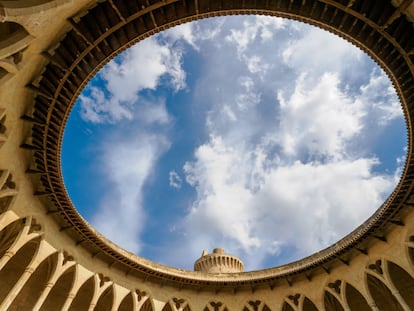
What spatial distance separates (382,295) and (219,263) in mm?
15721

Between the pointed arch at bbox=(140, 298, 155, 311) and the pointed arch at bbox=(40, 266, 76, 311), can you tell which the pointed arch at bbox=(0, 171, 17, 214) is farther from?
the pointed arch at bbox=(140, 298, 155, 311)

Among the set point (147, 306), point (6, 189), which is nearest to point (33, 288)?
point (147, 306)

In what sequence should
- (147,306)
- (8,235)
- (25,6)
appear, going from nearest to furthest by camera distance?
(25,6) → (8,235) → (147,306)

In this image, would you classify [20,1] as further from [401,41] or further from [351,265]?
[351,265]

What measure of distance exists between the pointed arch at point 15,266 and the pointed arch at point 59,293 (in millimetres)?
2703

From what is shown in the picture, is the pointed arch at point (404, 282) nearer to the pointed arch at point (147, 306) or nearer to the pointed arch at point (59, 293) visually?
the pointed arch at point (147, 306)

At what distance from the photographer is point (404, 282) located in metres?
22.5

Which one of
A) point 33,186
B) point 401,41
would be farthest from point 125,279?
point 401,41

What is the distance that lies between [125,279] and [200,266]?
1365 cm

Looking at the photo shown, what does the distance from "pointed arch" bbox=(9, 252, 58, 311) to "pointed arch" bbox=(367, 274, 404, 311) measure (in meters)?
22.2

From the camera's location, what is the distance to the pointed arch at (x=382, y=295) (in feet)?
76.3

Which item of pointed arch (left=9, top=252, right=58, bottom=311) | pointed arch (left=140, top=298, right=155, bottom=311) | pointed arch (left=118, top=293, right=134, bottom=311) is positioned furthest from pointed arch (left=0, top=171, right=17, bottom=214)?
pointed arch (left=118, top=293, right=134, bottom=311)

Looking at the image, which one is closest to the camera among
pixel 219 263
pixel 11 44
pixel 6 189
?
pixel 11 44

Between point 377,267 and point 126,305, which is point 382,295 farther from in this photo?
point 126,305
